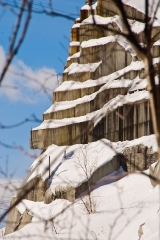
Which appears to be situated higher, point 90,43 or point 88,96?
point 90,43

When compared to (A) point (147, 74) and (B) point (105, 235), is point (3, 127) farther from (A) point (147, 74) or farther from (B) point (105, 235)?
(B) point (105, 235)

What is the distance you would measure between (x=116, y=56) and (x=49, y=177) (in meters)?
6.51

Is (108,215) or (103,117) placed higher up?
(103,117)

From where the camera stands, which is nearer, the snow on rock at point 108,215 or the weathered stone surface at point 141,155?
the snow on rock at point 108,215

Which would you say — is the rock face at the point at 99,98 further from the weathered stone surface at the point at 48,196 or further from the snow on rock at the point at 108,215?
the snow on rock at the point at 108,215

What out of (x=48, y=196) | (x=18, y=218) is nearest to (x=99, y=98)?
(x=48, y=196)

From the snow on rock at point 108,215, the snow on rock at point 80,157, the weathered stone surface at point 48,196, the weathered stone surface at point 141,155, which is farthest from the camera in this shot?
the weathered stone surface at point 48,196

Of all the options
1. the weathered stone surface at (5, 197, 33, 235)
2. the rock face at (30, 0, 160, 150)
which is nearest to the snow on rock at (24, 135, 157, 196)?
the rock face at (30, 0, 160, 150)

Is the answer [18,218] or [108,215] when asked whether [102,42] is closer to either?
[18,218]

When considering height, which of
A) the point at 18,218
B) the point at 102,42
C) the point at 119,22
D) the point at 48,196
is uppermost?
the point at 119,22

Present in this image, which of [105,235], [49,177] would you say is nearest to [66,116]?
[49,177]

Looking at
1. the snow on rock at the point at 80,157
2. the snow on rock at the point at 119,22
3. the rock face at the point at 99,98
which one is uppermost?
the snow on rock at the point at 119,22

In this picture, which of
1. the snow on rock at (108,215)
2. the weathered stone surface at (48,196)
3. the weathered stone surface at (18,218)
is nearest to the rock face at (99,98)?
the weathered stone surface at (48,196)

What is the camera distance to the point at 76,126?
80.3 feet
